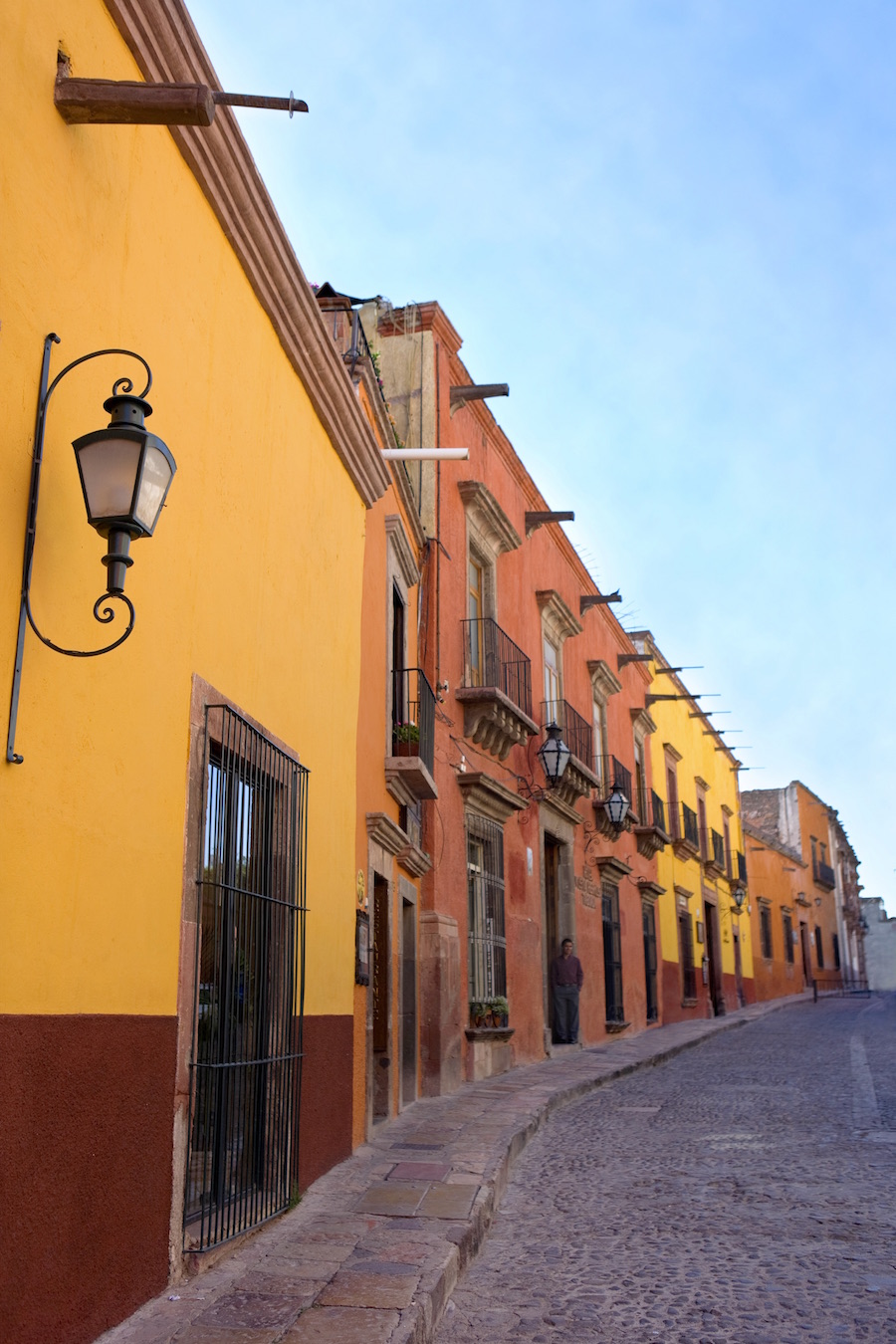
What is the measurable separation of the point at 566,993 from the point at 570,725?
3.41m

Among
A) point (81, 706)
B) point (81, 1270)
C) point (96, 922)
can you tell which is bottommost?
point (81, 1270)

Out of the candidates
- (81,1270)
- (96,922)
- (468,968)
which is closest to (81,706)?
(96,922)

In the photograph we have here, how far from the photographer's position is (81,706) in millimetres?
3684

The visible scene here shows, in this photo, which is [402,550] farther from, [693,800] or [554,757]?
[693,800]

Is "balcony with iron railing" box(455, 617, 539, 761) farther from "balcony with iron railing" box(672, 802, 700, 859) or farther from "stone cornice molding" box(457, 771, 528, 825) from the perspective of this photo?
"balcony with iron railing" box(672, 802, 700, 859)

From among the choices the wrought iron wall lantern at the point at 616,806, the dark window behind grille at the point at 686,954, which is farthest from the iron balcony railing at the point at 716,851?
the wrought iron wall lantern at the point at 616,806

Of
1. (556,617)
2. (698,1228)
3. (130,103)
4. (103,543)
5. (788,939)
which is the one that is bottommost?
(698,1228)

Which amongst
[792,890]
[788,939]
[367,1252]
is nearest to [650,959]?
[367,1252]

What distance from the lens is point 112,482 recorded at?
135 inches

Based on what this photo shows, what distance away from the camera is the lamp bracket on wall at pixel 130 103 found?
3598 millimetres

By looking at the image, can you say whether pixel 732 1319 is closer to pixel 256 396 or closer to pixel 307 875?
pixel 307 875

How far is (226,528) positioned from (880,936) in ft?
216

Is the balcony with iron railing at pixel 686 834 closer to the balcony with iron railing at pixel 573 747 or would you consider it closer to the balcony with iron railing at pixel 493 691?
the balcony with iron railing at pixel 573 747

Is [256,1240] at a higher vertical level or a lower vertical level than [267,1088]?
lower
